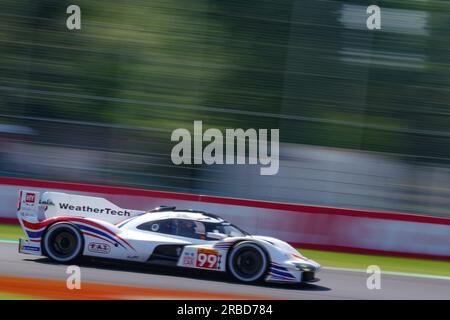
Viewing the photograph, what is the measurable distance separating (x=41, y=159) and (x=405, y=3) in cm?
895

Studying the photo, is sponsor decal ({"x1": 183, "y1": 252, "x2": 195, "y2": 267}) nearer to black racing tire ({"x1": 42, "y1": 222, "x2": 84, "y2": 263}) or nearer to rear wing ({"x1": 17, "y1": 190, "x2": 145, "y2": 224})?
rear wing ({"x1": 17, "y1": 190, "x2": 145, "y2": 224})

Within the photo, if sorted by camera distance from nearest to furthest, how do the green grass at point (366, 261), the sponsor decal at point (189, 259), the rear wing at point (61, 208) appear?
the sponsor decal at point (189, 259)
the rear wing at point (61, 208)
the green grass at point (366, 261)

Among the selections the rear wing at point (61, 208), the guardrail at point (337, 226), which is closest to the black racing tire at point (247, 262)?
the rear wing at point (61, 208)

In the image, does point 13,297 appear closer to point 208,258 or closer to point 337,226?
point 208,258

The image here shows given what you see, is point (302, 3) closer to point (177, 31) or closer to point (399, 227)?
point (177, 31)

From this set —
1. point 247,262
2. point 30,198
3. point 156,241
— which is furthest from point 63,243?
point 247,262

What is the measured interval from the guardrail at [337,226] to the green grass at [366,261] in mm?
212

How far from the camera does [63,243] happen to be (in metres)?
8.80

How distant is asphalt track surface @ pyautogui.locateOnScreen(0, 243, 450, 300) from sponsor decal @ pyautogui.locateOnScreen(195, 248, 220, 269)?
0.18m

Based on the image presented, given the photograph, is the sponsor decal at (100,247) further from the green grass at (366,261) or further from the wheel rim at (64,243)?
the green grass at (366,261)

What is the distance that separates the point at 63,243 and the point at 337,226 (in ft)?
17.7

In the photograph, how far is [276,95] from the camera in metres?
15.2

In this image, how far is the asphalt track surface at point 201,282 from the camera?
7980 mm
